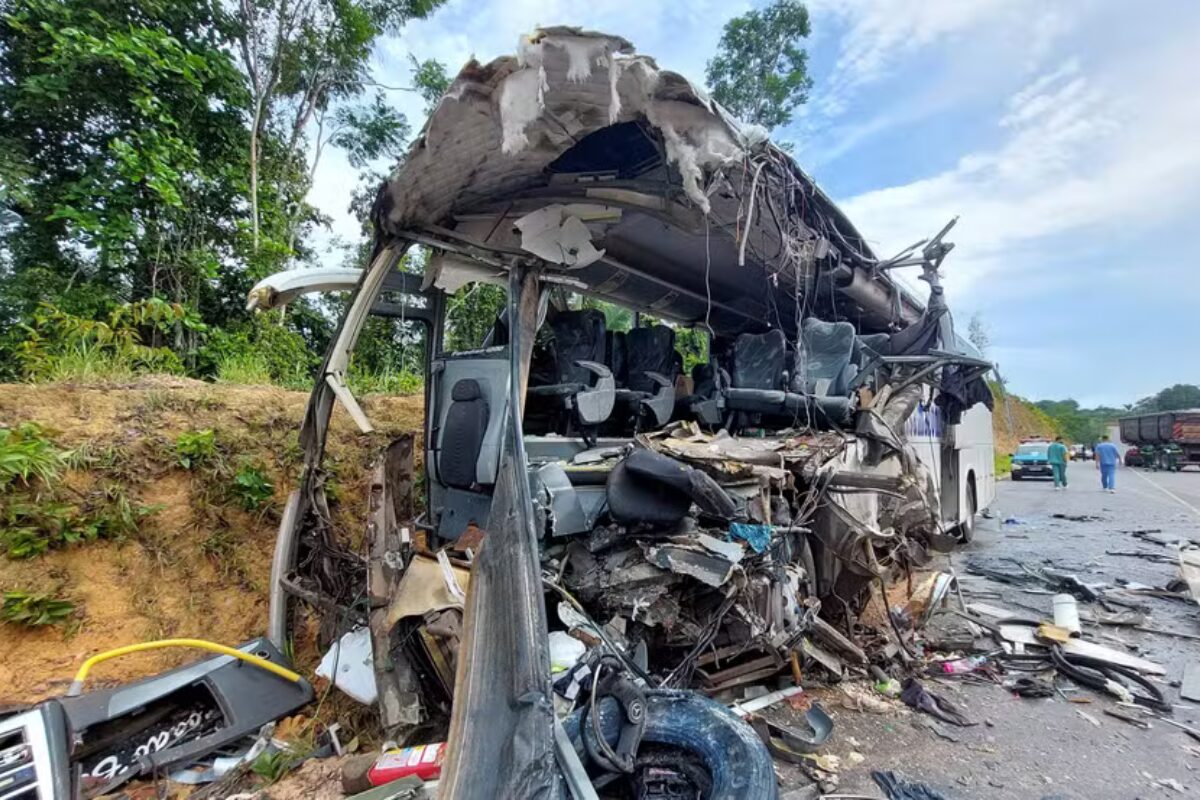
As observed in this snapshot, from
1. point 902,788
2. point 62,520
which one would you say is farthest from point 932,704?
point 62,520

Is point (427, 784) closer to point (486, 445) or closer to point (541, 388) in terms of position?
point (486, 445)

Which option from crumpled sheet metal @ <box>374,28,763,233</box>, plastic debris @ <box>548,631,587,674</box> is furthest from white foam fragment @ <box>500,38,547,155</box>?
plastic debris @ <box>548,631,587,674</box>

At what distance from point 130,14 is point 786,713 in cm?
993

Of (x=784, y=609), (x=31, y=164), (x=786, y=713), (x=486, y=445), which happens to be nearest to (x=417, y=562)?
(x=486, y=445)

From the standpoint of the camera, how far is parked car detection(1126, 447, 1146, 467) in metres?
26.4

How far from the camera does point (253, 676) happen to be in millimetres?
2863

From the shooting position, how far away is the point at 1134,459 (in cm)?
2705

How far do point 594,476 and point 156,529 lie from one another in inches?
130

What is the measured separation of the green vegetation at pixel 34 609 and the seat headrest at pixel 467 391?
8.81 feet

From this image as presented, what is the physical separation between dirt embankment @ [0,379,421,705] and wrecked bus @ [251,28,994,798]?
87cm

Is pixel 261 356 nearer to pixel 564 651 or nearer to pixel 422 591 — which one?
pixel 422 591

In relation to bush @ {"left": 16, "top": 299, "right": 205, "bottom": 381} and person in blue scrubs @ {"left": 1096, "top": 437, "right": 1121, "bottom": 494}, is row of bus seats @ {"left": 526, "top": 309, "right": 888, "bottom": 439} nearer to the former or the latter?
bush @ {"left": 16, "top": 299, "right": 205, "bottom": 381}

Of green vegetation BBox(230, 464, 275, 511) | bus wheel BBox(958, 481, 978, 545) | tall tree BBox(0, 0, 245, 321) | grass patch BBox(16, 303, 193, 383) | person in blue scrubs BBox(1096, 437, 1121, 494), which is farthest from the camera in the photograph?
person in blue scrubs BBox(1096, 437, 1121, 494)

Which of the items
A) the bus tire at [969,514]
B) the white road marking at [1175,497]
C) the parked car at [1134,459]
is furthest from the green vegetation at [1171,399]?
the bus tire at [969,514]
